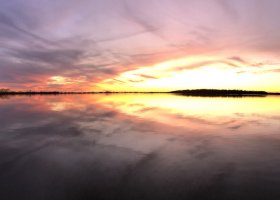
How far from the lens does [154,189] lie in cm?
661

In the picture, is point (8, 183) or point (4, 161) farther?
point (4, 161)

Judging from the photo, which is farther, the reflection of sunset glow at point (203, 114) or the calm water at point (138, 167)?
the reflection of sunset glow at point (203, 114)

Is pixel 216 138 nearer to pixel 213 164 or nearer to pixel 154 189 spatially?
pixel 213 164

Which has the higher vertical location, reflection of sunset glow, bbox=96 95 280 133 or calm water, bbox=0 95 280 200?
calm water, bbox=0 95 280 200

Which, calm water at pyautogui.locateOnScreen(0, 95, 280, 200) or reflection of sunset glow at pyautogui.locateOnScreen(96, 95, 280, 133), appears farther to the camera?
reflection of sunset glow at pyautogui.locateOnScreen(96, 95, 280, 133)

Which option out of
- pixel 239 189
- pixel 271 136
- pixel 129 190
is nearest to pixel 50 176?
pixel 129 190

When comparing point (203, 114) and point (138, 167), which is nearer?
point (138, 167)

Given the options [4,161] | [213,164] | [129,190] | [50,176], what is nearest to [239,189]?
[213,164]

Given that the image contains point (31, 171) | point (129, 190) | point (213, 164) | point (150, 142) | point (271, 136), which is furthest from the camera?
point (271, 136)

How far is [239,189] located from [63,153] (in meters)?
7.28

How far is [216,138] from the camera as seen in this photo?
13.8 metres

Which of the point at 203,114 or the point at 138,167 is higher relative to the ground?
the point at 138,167

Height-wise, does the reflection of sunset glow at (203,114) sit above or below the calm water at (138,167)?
below

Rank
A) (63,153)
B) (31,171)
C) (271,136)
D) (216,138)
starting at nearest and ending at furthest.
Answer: (31,171) < (63,153) < (216,138) < (271,136)
